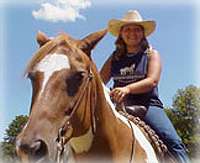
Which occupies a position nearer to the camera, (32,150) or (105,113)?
(32,150)

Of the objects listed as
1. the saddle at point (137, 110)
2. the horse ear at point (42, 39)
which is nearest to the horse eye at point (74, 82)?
the horse ear at point (42, 39)

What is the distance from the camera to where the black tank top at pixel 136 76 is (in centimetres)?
158

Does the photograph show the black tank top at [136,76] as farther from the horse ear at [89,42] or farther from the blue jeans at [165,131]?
the horse ear at [89,42]

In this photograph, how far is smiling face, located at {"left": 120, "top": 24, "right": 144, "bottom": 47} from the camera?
5.45 feet

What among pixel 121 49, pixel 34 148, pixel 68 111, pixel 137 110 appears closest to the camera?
pixel 34 148

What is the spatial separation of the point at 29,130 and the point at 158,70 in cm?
63

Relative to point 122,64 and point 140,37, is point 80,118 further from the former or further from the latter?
point 140,37

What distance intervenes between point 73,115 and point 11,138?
1.18 ft

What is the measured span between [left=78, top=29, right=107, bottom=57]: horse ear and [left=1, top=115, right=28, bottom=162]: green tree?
296 mm

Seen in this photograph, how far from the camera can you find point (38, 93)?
1.16m

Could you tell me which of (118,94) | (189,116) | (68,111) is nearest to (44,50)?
(68,111)

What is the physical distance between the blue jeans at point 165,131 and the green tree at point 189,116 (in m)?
0.07

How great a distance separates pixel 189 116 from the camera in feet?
5.43

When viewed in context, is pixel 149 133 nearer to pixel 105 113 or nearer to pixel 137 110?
pixel 137 110
